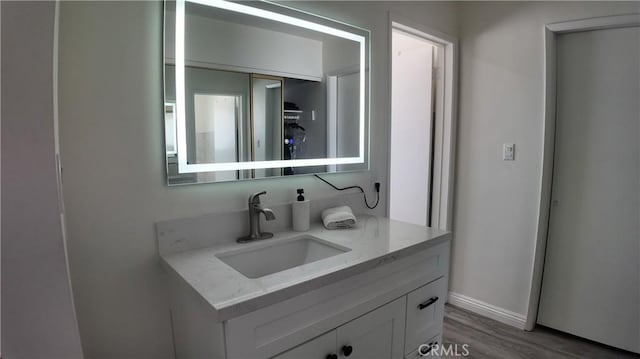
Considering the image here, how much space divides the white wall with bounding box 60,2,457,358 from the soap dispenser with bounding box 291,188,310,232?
387 millimetres

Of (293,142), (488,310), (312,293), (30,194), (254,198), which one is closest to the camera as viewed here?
(30,194)

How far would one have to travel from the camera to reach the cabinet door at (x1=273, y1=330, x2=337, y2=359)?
3.28 feet

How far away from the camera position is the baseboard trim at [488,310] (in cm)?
231

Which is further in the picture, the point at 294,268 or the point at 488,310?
the point at 488,310

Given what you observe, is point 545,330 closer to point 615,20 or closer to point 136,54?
point 615,20

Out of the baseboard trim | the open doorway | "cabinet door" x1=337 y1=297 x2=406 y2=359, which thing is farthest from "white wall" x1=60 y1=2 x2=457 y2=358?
the baseboard trim

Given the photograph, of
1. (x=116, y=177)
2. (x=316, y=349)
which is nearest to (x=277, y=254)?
(x=316, y=349)

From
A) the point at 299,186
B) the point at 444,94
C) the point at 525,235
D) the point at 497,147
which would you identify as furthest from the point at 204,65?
the point at 525,235

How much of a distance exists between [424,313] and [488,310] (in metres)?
1.30

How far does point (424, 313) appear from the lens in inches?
57.3

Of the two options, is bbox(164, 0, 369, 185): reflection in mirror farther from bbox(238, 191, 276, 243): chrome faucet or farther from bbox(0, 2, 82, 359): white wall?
bbox(0, 2, 82, 359): white wall

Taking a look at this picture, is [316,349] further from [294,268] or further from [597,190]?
[597,190]

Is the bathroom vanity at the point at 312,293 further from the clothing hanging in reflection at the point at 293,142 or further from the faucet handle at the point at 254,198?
the clothing hanging in reflection at the point at 293,142

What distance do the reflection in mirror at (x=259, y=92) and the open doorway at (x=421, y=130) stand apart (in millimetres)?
840
